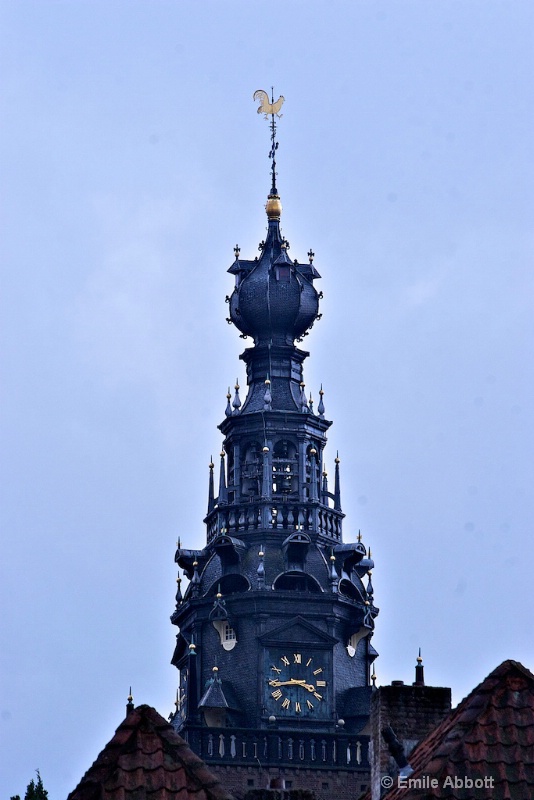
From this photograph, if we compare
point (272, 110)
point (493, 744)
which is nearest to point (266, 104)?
point (272, 110)

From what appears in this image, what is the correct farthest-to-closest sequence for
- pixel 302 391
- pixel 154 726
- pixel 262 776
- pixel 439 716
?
pixel 302 391 < pixel 262 776 < pixel 439 716 < pixel 154 726

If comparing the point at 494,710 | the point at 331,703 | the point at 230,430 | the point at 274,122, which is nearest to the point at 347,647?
the point at 331,703

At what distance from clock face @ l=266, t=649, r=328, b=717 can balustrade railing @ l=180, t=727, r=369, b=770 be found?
1.53m

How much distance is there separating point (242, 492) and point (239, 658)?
8.05 meters

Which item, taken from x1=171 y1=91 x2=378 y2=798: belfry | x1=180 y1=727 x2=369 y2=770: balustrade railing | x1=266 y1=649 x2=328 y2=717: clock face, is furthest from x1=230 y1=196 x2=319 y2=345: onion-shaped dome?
x1=180 y1=727 x2=369 y2=770: balustrade railing

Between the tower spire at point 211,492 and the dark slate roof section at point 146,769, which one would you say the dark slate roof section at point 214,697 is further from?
the dark slate roof section at point 146,769

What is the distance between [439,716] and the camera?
188ft

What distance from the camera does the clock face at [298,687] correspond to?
129 m

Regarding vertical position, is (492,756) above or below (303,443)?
below

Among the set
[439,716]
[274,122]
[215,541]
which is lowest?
[439,716]

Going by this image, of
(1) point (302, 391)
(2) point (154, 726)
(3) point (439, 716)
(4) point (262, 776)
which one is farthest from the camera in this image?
(1) point (302, 391)

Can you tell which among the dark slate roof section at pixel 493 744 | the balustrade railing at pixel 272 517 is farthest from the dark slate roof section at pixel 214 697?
the dark slate roof section at pixel 493 744

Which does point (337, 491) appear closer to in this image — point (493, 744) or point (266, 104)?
point (266, 104)

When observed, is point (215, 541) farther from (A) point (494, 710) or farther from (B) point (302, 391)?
(A) point (494, 710)
